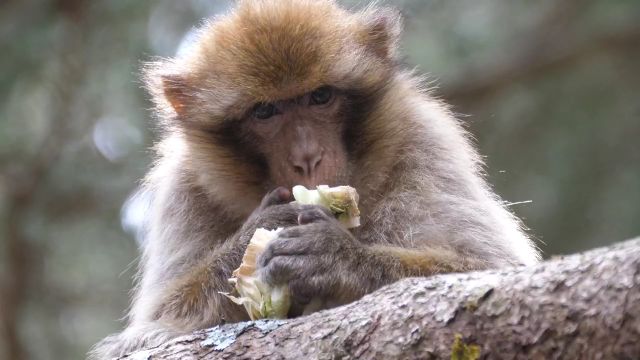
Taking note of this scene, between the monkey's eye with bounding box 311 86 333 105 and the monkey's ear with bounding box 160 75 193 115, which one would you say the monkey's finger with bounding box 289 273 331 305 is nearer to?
the monkey's eye with bounding box 311 86 333 105

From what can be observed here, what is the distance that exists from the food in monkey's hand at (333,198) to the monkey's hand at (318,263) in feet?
0.50

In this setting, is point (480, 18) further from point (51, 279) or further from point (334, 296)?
point (334, 296)

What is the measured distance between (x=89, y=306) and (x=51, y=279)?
0.70 m

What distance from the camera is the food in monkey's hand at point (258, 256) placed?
15.0ft

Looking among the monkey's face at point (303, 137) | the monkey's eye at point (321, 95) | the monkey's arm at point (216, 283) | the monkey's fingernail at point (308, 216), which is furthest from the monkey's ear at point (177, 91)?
the monkey's fingernail at point (308, 216)

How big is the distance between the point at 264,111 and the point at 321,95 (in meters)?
0.30

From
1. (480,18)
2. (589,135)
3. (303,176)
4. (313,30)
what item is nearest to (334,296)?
(303,176)

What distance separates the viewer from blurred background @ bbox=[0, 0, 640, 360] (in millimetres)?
9352

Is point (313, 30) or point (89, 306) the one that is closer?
point (313, 30)

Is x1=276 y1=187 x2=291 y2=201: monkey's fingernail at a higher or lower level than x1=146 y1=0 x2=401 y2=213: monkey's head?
lower

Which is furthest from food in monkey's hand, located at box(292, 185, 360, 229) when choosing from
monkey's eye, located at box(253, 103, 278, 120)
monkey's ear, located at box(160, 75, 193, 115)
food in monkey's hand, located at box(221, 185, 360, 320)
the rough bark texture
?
monkey's ear, located at box(160, 75, 193, 115)

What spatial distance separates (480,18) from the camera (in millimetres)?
11047

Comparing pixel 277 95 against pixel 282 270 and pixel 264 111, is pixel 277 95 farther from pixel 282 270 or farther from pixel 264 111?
pixel 282 270

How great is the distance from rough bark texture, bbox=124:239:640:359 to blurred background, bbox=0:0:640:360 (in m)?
4.79
